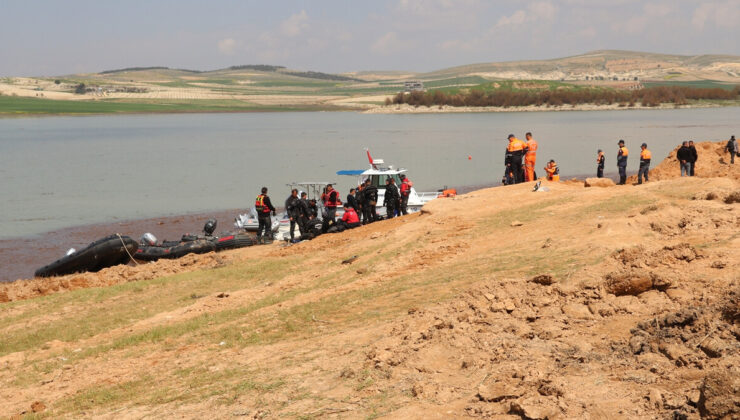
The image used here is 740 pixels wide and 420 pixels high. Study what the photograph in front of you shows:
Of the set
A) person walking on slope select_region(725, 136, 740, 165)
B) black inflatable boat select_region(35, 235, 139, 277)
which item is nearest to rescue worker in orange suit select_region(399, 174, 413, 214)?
black inflatable boat select_region(35, 235, 139, 277)

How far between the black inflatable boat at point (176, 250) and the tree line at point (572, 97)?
13311 cm

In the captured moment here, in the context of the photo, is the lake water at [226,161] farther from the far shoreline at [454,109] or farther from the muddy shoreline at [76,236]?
the far shoreline at [454,109]

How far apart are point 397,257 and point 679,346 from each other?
28.3 ft

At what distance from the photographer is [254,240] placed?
2395cm

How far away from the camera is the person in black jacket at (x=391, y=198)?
2336 centimetres

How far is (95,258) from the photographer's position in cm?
2192

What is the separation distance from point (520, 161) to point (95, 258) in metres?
13.2

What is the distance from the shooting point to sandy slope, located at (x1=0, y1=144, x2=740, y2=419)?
709 cm

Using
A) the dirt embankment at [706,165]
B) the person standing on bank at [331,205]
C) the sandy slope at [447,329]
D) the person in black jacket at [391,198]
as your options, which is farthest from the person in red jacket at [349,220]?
the dirt embankment at [706,165]

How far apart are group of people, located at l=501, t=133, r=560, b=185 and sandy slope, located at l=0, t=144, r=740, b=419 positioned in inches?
228

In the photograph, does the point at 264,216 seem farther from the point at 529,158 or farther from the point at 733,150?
the point at 733,150

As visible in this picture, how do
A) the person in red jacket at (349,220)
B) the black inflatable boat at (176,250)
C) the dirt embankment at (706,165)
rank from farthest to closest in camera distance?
the dirt embankment at (706,165) < the black inflatable boat at (176,250) < the person in red jacket at (349,220)

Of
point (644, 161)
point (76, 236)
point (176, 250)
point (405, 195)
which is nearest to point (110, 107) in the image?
point (76, 236)

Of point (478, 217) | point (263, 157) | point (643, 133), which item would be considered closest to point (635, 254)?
point (478, 217)
